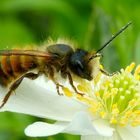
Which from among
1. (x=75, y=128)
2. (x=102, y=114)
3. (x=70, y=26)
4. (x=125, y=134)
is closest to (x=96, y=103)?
(x=102, y=114)

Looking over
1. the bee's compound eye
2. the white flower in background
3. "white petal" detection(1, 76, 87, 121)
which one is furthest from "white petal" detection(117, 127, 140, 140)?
the bee's compound eye

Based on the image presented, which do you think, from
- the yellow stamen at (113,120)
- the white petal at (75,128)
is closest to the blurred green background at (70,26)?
the yellow stamen at (113,120)

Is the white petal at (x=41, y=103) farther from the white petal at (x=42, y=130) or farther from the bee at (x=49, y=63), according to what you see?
the white petal at (x=42, y=130)

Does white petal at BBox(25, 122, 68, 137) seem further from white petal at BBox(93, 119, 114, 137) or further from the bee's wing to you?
the bee's wing

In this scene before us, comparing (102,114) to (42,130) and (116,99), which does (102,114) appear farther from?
(42,130)

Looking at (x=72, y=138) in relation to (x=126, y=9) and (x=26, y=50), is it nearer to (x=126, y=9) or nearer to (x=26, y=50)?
(x=26, y=50)

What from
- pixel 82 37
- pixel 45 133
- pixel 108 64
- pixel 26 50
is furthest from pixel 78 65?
pixel 82 37
